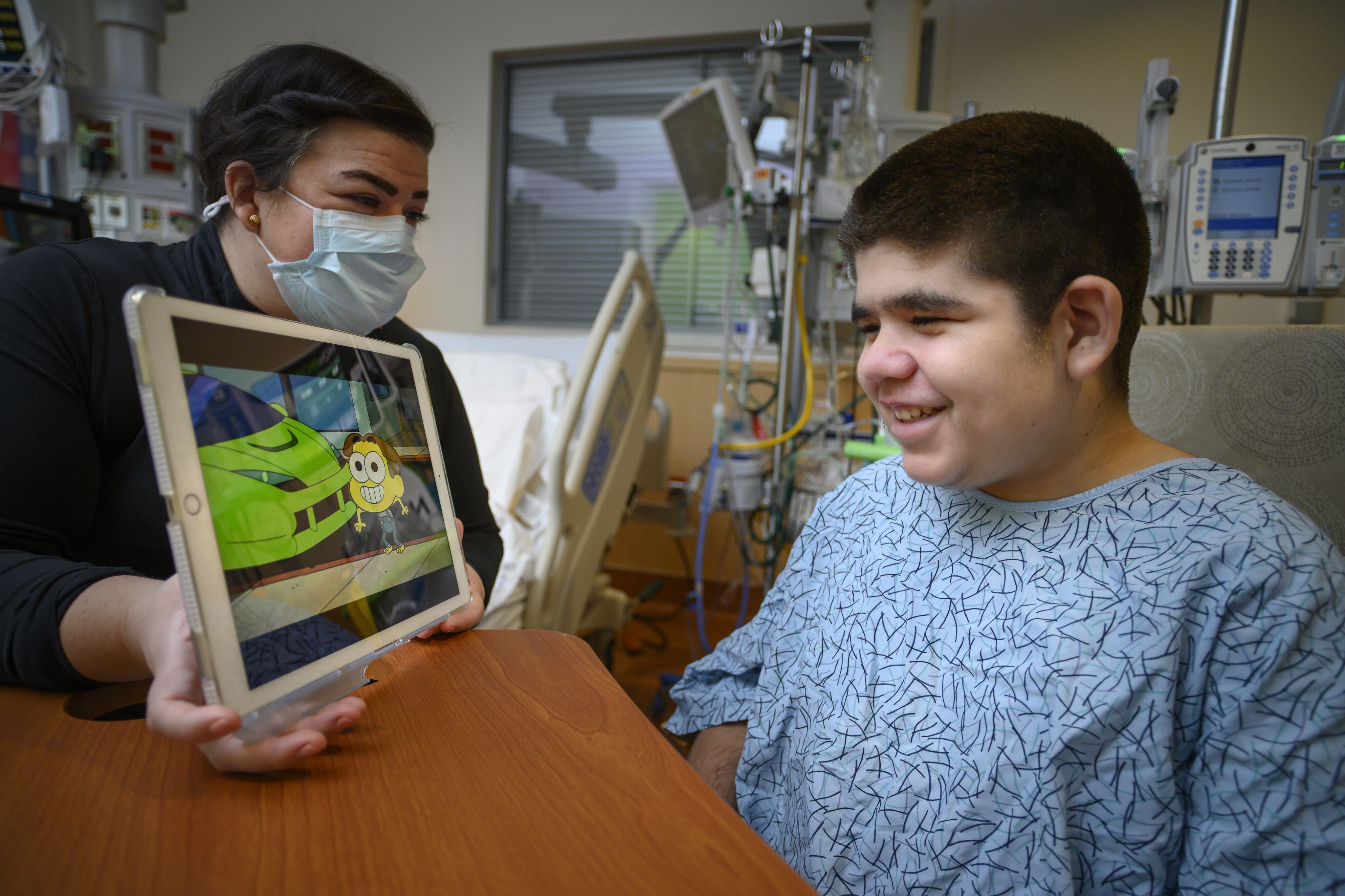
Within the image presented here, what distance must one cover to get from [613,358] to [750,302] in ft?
3.81

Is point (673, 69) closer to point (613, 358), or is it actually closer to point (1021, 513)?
point (613, 358)

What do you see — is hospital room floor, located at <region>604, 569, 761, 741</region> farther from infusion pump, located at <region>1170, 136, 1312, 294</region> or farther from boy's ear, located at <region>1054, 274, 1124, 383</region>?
infusion pump, located at <region>1170, 136, 1312, 294</region>

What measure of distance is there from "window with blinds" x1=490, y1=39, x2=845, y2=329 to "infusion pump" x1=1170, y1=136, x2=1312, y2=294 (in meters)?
2.01

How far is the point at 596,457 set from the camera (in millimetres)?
1958

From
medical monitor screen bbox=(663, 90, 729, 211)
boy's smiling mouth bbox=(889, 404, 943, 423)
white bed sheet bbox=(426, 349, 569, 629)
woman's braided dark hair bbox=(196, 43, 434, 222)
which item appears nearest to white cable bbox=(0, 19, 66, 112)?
white bed sheet bbox=(426, 349, 569, 629)

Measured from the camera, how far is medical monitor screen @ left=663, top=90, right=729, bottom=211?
2.48 m

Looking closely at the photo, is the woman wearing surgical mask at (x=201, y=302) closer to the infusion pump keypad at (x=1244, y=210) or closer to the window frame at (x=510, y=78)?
the infusion pump keypad at (x=1244, y=210)

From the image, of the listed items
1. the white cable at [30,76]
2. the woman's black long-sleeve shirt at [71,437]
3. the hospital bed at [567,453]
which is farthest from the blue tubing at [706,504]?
the white cable at [30,76]

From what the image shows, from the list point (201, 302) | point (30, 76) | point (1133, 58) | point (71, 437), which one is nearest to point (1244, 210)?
point (1133, 58)

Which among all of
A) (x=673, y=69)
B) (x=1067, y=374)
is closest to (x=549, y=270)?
(x=673, y=69)

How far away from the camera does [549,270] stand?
4016mm

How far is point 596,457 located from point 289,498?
1.36 m

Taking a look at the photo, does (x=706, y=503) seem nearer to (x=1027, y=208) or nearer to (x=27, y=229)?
(x=1027, y=208)

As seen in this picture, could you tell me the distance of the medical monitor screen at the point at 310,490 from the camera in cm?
54
